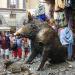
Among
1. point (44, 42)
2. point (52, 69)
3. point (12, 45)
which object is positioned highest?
point (44, 42)

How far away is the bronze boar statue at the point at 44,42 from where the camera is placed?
10.5 metres

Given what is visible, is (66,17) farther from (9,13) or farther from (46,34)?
(9,13)

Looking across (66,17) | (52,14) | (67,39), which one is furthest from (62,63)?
(52,14)

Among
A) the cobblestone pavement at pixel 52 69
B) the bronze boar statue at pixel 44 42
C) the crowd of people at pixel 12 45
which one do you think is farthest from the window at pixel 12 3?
the bronze boar statue at pixel 44 42

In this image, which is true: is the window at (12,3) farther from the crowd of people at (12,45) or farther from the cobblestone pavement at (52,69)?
the cobblestone pavement at (52,69)

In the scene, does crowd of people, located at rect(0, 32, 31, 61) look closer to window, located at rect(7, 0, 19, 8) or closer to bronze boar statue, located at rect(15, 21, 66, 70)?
bronze boar statue, located at rect(15, 21, 66, 70)

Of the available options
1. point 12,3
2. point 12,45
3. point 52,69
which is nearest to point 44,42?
point 52,69

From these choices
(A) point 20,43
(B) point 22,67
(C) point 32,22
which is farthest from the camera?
(A) point 20,43

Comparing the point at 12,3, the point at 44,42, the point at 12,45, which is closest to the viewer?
the point at 44,42

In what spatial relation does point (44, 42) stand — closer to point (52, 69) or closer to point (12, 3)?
point (52, 69)

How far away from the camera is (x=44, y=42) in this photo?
35.1 feet

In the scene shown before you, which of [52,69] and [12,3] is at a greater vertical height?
[52,69]

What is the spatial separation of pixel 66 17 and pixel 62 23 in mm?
576

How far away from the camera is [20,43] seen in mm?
18703
